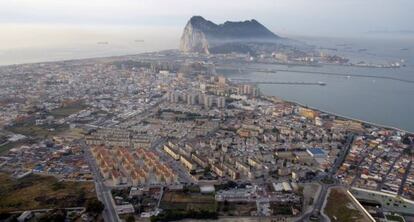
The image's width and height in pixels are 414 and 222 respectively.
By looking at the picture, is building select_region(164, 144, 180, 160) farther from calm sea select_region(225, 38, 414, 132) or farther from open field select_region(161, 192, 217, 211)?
calm sea select_region(225, 38, 414, 132)

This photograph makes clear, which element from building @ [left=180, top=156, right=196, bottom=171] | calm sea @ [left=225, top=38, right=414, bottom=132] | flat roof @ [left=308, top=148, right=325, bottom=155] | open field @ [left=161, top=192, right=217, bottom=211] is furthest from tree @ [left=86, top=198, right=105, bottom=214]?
calm sea @ [left=225, top=38, right=414, bottom=132]

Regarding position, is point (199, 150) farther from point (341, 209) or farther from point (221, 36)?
point (221, 36)

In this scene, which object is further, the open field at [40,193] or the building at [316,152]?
the building at [316,152]

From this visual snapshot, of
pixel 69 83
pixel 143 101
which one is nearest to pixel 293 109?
pixel 143 101

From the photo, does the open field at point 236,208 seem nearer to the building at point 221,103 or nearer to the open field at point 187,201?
the open field at point 187,201

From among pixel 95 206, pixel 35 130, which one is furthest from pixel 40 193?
pixel 35 130

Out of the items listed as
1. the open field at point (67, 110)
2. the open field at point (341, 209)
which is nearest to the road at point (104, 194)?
the open field at point (341, 209)
